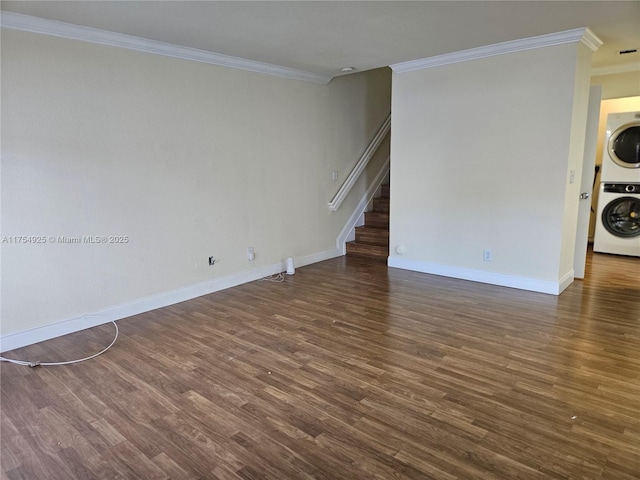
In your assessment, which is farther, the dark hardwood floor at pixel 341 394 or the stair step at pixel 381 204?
the stair step at pixel 381 204

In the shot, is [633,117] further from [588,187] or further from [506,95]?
[506,95]

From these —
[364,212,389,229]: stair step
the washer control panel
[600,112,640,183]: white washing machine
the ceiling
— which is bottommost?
[364,212,389,229]: stair step

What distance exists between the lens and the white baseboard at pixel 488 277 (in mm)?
4039

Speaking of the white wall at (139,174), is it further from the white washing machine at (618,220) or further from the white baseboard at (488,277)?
the white washing machine at (618,220)

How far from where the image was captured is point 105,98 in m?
3.32

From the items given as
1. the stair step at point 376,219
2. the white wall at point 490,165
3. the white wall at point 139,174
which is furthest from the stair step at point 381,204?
the white wall at point 139,174

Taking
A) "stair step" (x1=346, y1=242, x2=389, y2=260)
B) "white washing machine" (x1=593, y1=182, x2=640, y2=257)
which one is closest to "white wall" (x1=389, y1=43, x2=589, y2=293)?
"stair step" (x1=346, y1=242, x2=389, y2=260)

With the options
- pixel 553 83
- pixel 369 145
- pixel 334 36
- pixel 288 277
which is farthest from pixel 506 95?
pixel 288 277

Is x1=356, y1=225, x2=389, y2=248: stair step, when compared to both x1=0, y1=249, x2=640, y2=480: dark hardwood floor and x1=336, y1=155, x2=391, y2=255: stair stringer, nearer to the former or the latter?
x1=336, y1=155, x2=391, y2=255: stair stringer

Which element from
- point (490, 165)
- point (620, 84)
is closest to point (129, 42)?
point (490, 165)

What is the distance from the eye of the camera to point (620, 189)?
552 cm

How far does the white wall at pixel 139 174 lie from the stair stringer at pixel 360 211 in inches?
28.1

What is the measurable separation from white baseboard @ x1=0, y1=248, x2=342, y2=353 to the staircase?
1037 millimetres

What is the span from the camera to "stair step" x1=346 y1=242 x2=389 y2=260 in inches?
217
